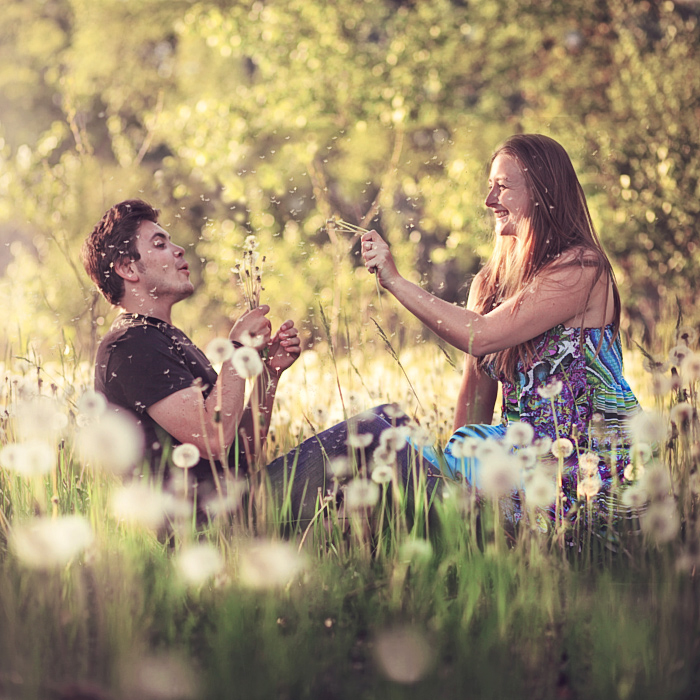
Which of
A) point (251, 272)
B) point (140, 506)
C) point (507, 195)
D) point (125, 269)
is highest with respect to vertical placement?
point (507, 195)

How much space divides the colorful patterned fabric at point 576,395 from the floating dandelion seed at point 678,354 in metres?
0.43

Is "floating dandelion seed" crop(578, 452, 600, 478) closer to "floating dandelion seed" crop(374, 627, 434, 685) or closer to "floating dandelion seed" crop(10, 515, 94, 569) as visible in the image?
"floating dandelion seed" crop(374, 627, 434, 685)

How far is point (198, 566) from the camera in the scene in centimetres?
203

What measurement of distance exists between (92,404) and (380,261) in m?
0.95

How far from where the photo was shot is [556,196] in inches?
113

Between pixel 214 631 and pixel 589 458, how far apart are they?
1.15m

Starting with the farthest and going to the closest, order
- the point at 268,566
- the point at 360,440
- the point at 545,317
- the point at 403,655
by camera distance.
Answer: the point at 545,317
the point at 360,440
the point at 268,566
the point at 403,655

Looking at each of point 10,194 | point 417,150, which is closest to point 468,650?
point 10,194

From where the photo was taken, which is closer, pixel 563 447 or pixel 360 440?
pixel 563 447

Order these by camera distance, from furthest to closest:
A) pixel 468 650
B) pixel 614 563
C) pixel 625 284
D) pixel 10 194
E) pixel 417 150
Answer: pixel 417 150 → pixel 625 284 → pixel 10 194 → pixel 614 563 → pixel 468 650

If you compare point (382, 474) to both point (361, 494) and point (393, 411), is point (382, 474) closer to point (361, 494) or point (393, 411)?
point (361, 494)

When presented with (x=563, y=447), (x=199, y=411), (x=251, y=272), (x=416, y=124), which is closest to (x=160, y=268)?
(x=251, y=272)

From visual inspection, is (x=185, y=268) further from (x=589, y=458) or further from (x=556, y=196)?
(x=589, y=458)

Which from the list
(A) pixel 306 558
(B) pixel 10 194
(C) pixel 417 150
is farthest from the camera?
(C) pixel 417 150
